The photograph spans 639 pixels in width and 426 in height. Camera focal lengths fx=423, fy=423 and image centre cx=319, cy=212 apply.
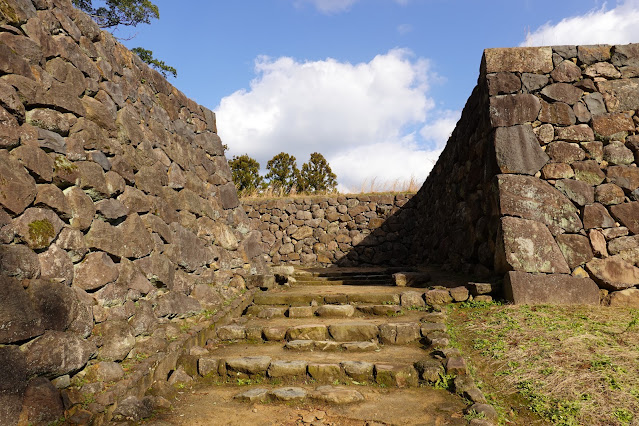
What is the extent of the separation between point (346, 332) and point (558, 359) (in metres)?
2.28

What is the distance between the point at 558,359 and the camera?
3.87m

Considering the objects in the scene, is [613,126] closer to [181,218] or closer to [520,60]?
[520,60]

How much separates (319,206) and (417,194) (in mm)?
3276

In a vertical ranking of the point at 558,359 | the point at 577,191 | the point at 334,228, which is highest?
the point at 577,191

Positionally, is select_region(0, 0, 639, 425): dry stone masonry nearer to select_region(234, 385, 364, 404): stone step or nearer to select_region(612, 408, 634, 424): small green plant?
select_region(234, 385, 364, 404): stone step

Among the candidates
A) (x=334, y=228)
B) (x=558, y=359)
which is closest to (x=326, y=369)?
(x=558, y=359)

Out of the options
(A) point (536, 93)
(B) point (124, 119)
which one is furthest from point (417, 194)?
(B) point (124, 119)

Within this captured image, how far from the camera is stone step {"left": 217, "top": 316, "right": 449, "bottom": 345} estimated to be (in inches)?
198

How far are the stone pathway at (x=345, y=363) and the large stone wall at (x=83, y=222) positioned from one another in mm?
594

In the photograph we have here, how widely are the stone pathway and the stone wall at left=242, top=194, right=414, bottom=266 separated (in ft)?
23.5

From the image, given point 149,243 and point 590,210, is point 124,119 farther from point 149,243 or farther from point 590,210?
point 590,210

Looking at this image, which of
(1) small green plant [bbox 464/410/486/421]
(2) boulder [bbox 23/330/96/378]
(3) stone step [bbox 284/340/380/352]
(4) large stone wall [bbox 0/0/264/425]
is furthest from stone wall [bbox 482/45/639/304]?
(2) boulder [bbox 23/330/96/378]

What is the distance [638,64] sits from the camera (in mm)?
6832

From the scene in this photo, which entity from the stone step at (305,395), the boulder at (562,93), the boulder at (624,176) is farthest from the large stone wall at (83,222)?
the boulder at (624,176)
